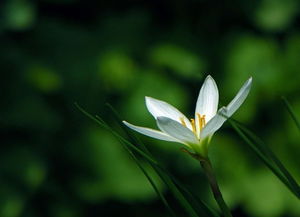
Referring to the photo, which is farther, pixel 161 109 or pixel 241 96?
pixel 161 109

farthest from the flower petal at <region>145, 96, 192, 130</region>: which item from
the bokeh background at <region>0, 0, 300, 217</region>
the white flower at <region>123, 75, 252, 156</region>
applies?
the bokeh background at <region>0, 0, 300, 217</region>

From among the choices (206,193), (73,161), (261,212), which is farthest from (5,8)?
(261,212)

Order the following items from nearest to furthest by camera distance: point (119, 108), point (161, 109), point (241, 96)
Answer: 1. point (241, 96)
2. point (161, 109)
3. point (119, 108)

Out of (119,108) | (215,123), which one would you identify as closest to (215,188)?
(215,123)

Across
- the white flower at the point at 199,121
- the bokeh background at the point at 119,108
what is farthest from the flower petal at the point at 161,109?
the bokeh background at the point at 119,108

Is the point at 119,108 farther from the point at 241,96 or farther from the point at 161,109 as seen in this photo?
the point at 241,96

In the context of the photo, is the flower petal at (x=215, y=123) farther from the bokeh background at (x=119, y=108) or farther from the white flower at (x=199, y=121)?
the bokeh background at (x=119, y=108)

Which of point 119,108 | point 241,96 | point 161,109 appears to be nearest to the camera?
point 241,96

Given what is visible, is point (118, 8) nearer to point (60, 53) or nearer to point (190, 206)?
point (60, 53)
